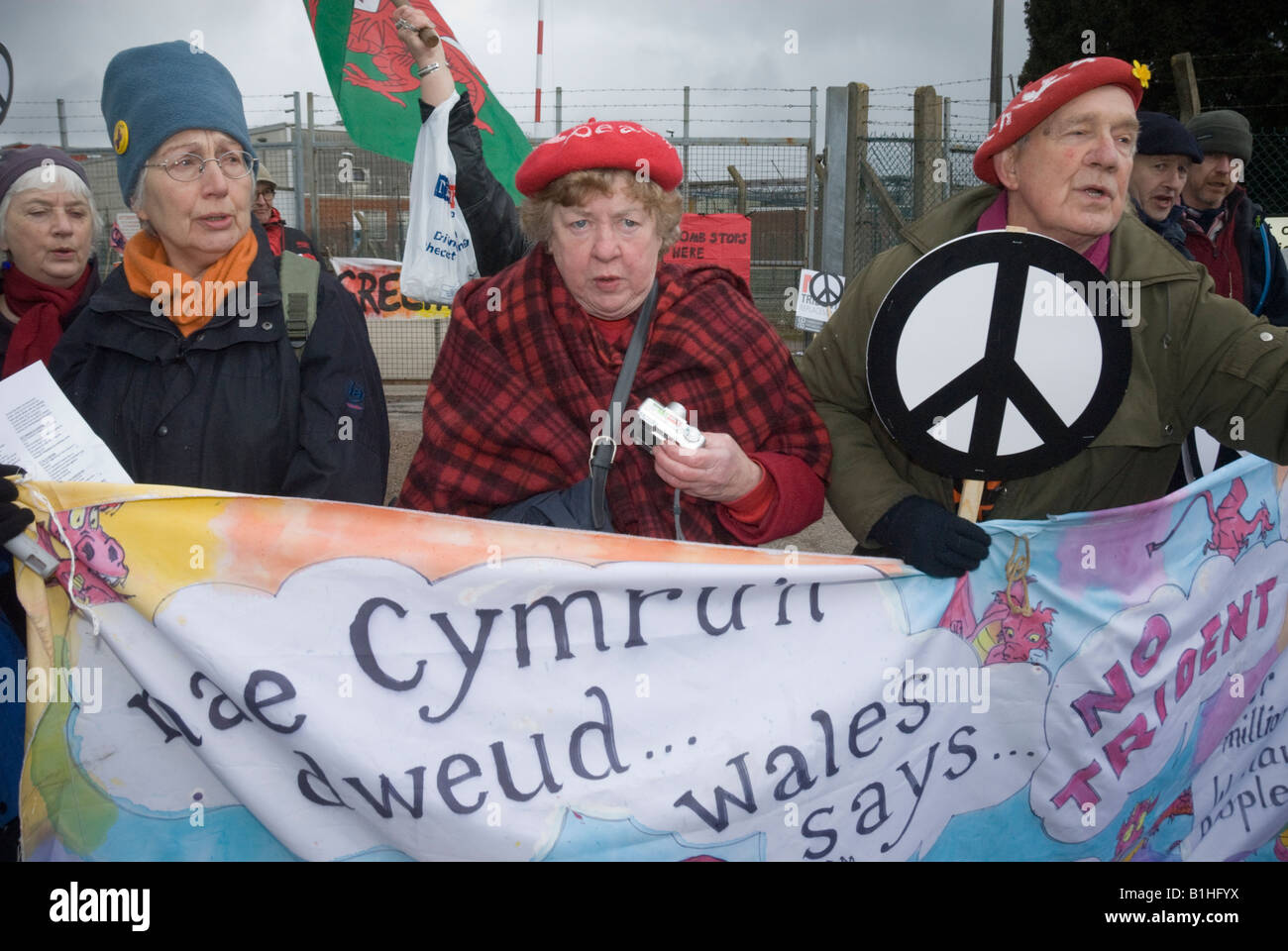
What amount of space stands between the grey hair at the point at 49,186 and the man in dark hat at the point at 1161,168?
371cm

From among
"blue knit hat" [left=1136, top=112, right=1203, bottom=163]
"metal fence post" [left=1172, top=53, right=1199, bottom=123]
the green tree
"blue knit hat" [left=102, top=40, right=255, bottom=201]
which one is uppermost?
the green tree

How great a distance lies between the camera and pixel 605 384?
246cm

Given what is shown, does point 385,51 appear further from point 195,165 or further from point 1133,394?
point 1133,394

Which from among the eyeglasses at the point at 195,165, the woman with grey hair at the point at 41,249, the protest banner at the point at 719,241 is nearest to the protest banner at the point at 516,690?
the eyeglasses at the point at 195,165

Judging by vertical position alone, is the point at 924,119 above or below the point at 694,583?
above

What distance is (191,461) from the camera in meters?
2.44

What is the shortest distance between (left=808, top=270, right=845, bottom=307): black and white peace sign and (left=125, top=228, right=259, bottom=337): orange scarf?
15.4 ft

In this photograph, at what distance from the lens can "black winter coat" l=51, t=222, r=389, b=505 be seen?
2443 mm

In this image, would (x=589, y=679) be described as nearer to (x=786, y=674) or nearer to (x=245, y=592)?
(x=786, y=674)

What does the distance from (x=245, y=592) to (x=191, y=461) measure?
0.44m

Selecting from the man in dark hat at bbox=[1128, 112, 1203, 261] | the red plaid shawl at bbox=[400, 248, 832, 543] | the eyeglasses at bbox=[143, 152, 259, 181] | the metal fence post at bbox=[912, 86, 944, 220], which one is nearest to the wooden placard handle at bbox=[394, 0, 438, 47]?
the eyeglasses at bbox=[143, 152, 259, 181]

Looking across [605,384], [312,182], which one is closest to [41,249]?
[605,384]

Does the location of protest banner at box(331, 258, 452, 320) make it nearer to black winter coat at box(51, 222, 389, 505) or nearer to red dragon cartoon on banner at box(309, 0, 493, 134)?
red dragon cartoon on banner at box(309, 0, 493, 134)

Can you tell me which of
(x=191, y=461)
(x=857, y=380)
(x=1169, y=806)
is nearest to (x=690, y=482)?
(x=857, y=380)
